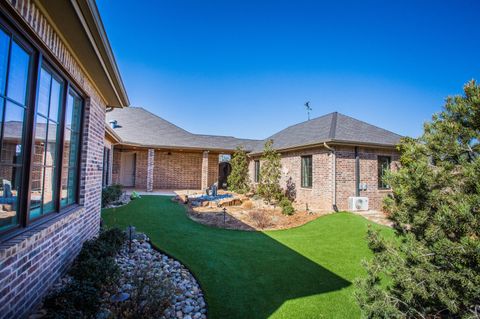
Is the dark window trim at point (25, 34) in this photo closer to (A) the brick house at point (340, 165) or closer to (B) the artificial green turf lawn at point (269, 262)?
(B) the artificial green turf lawn at point (269, 262)

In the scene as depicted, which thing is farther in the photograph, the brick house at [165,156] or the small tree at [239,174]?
the brick house at [165,156]

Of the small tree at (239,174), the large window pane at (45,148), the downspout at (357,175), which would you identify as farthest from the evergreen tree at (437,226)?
the small tree at (239,174)

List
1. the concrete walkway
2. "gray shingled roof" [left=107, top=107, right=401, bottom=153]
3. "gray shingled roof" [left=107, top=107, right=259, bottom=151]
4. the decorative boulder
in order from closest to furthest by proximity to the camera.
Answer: the concrete walkway → "gray shingled roof" [left=107, top=107, right=401, bottom=153] → the decorative boulder → "gray shingled roof" [left=107, top=107, right=259, bottom=151]

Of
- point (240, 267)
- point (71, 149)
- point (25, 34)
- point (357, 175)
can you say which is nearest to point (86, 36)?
point (25, 34)

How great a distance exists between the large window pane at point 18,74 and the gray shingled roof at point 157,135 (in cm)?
1304

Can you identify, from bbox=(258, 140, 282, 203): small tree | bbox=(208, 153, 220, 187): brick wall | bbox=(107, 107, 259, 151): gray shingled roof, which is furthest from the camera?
bbox=(208, 153, 220, 187): brick wall

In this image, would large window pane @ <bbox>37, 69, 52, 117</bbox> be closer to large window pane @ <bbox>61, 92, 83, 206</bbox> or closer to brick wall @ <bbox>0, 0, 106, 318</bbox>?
brick wall @ <bbox>0, 0, 106, 318</bbox>

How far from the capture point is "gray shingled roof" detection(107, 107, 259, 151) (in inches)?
637

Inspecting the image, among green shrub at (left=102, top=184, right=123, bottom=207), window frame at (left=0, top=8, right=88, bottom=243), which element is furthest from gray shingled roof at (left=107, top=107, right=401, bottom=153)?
window frame at (left=0, top=8, right=88, bottom=243)

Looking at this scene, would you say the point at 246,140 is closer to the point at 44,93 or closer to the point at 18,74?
the point at 44,93

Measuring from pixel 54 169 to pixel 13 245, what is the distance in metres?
1.50

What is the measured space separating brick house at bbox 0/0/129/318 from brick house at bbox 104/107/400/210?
21.3ft

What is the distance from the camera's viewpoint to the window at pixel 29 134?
211cm

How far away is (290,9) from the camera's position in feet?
28.9
